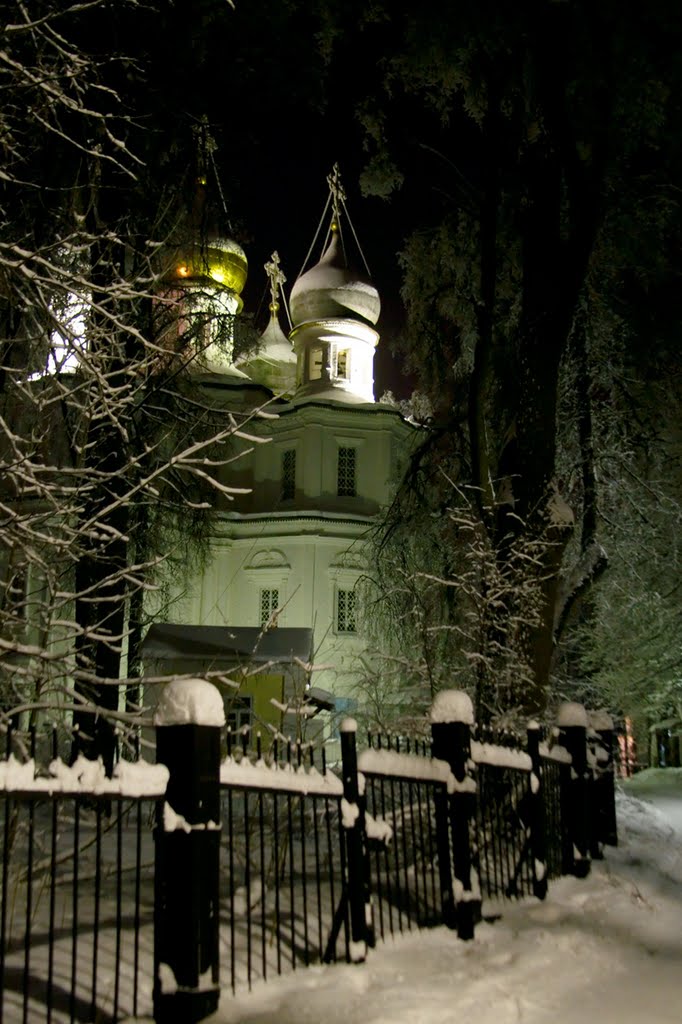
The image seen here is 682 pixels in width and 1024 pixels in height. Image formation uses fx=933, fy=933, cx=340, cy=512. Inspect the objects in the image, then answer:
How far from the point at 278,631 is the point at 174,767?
19456mm

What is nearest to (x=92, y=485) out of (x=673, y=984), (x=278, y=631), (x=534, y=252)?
(x=673, y=984)

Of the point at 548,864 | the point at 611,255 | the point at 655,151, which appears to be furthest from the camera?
the point at 611,255

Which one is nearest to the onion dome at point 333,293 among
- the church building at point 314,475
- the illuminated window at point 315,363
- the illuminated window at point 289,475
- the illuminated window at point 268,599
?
the church building at point 314,475

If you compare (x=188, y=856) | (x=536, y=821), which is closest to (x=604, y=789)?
(x=536, y=821)

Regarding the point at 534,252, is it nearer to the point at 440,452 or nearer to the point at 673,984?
the point at 440,452

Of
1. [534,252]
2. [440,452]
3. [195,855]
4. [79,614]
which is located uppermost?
[534,252]

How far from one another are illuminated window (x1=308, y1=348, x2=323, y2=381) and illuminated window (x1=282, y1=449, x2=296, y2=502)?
146 inches

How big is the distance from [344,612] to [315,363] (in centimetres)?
1114

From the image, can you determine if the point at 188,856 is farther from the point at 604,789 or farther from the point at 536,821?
the point at 604,789

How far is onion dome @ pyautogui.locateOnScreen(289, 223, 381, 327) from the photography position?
3797 cm

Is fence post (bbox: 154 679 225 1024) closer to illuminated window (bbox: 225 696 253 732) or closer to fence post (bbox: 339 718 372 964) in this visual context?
illuminated window (bbox: 225 696 253 732)

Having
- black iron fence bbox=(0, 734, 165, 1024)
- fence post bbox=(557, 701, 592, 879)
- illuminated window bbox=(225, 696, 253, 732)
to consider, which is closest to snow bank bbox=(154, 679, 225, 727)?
black iron fence bbox=(0, 734, 165, 1024)

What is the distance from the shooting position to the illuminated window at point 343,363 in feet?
124

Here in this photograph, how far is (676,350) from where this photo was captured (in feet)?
45.3
